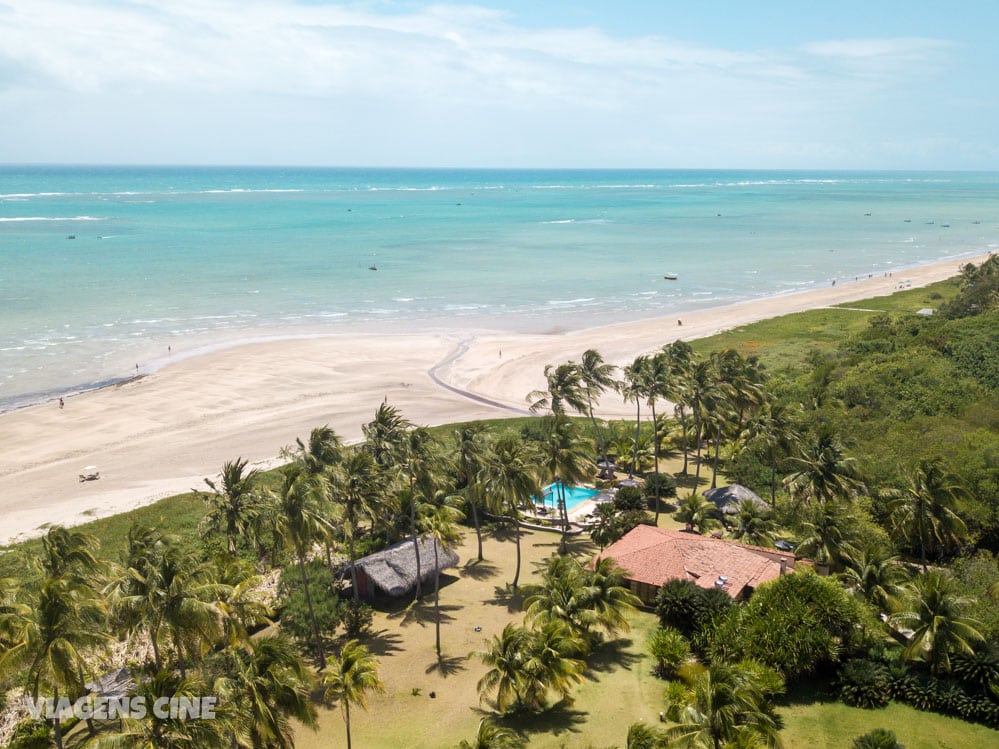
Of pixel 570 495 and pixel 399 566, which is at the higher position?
pixel 399 566

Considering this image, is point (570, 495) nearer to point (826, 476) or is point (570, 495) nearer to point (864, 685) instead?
point (826, 476)

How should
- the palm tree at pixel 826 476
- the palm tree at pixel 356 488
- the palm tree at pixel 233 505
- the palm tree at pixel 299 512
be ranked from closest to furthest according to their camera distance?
1. the palm tree at pixel 299 512
2. the palm tree at pixel 356 488
3. the palm tree at pixel 233 505
4. the palm tree at pixel 826 476

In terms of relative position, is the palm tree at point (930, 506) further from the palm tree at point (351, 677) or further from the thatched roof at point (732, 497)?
the palm tree at point (351, 677)

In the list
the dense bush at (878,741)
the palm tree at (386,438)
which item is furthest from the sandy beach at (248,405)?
the dense bush at (878,741)

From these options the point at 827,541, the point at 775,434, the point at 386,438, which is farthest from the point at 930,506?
the point at 386,438

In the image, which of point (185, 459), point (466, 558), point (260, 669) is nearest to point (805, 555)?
point (466, 558)

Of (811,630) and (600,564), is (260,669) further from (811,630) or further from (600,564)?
(811,630)
